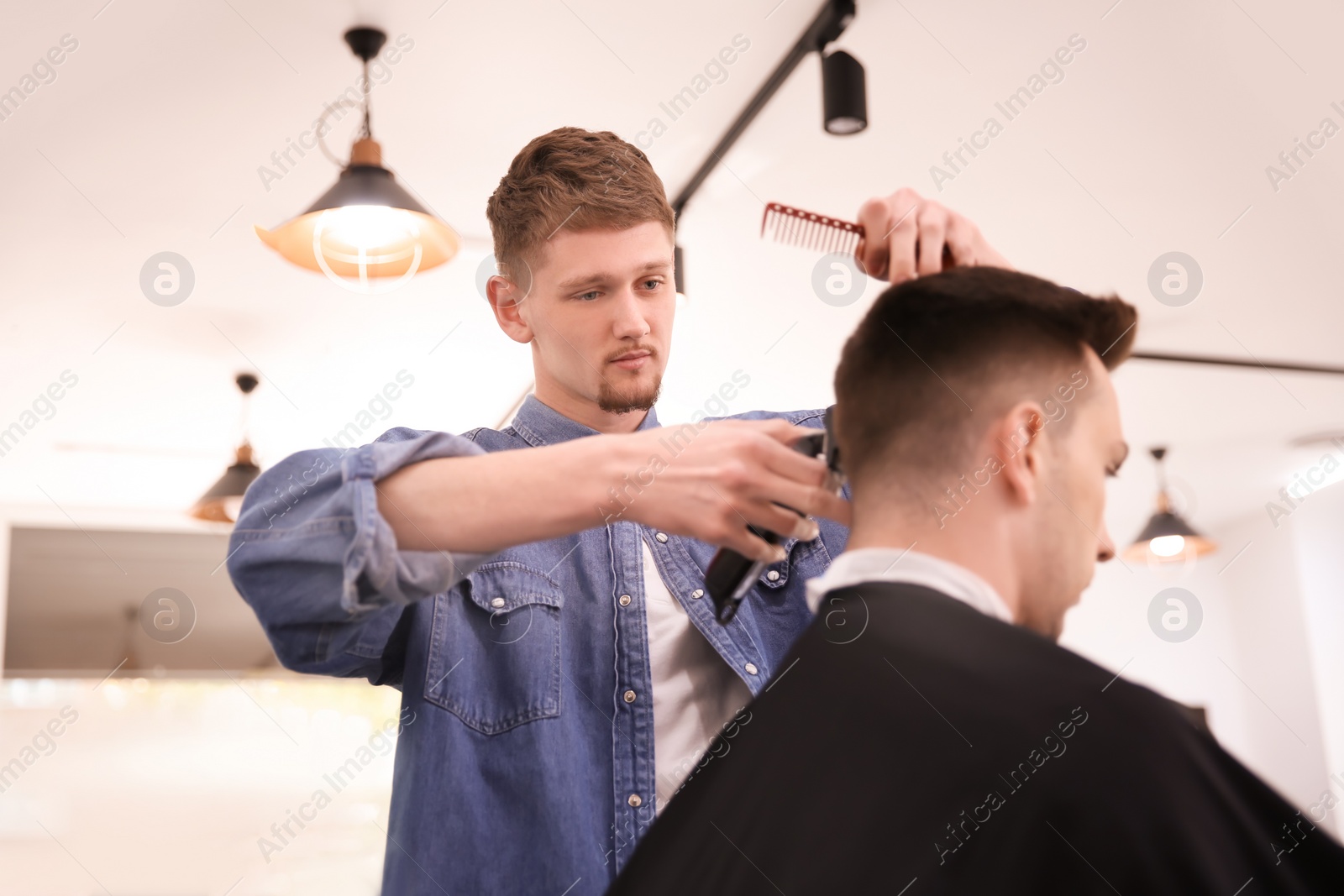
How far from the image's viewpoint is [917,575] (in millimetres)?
1068

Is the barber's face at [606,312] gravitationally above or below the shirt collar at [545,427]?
above

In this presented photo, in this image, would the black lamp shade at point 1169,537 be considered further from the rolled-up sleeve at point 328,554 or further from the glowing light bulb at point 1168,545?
the rolled-up sleeve at point 328,554

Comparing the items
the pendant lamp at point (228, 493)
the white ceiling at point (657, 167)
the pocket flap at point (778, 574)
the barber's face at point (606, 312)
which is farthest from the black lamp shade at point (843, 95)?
the pendant lamp at point (228, 493)

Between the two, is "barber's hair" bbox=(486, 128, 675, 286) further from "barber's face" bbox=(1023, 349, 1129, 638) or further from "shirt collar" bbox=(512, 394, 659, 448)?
"barber's face" bbox=(1023, 349, 1129, 638)

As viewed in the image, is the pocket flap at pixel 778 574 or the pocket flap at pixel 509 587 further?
the pocket flap at pixel 778 574

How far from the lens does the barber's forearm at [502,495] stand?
1028mm

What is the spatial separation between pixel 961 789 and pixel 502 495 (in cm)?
48

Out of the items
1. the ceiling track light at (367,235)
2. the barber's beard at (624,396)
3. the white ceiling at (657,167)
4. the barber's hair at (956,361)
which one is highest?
the white ceiling at (657,167)

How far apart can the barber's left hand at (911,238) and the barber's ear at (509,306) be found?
1.75 feet

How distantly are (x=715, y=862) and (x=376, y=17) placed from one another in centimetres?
257

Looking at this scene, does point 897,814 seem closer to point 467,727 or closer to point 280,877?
point 467,727

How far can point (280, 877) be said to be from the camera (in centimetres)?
714

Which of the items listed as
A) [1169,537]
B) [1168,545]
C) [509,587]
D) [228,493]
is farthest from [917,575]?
[1168,545]

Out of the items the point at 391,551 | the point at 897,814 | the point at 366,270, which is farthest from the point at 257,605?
the point at 366,270
